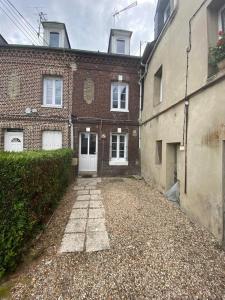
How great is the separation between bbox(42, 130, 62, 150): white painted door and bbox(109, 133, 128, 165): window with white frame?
2744mm

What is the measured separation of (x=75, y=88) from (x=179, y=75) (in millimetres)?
5868

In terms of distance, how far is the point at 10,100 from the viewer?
914cm

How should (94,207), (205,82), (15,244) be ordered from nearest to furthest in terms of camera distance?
1. (15,244)
2. (205,82)
3. (94,207)

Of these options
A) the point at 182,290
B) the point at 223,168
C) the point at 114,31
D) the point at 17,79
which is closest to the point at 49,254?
the point at 182,290

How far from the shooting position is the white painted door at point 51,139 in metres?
9.41

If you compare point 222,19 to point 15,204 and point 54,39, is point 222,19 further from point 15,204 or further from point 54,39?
point 54,39

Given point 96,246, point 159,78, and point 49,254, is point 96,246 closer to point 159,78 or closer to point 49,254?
point 49,254

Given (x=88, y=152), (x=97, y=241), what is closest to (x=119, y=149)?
(x=88, y=152)

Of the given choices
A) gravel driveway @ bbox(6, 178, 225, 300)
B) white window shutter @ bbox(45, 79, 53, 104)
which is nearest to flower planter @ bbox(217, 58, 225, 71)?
gravel driveway @ bbox(6, 178, 225, 300)

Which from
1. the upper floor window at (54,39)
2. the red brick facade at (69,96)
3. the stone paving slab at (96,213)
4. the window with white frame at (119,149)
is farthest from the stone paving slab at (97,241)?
the upper floor window at (54,39)

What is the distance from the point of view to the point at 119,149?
9.93m

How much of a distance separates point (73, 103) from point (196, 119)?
22.4ft

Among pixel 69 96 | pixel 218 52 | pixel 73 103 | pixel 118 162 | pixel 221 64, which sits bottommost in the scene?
pixel 118 162

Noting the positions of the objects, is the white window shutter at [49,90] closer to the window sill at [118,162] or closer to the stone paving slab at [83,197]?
the window sill at [118,162]
